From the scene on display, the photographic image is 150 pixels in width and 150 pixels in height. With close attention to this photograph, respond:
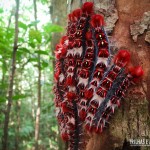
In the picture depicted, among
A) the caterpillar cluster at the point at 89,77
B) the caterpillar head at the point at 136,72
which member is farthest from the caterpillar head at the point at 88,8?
the caterpillar head at the point at 136,72

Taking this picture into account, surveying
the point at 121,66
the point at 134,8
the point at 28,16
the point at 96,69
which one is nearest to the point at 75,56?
the point at 96,69

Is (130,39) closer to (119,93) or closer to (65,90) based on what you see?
(119,93)

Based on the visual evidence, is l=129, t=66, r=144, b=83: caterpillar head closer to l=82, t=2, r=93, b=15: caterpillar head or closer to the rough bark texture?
the rough bark texture

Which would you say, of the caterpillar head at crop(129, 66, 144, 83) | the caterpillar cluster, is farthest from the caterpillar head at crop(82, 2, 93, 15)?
the caterpillar head at crop(129, 66, 144, 83)

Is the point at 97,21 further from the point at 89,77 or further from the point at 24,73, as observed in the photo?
the point at 24,73

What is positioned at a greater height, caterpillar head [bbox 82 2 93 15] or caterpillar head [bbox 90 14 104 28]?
caterpillar head [bbox 82 2 93 15]

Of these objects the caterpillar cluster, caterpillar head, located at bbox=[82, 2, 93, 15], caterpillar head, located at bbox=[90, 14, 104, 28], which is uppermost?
caterpillar head, located at bbox=[82, 2, 93, 15]
